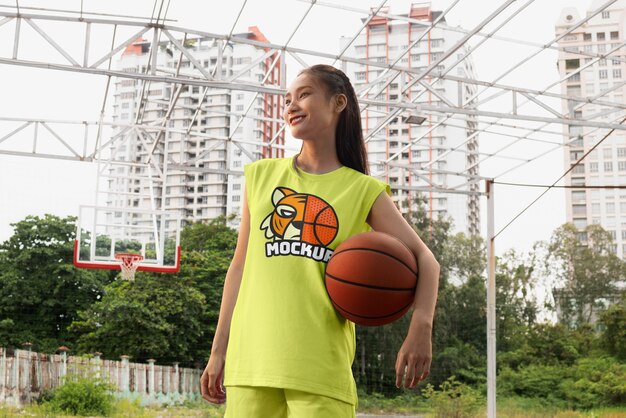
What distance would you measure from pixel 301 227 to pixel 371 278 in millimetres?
170

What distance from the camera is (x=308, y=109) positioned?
4.83 ft

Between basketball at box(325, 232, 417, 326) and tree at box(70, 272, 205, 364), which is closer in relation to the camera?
basketball at box(325, 232, 417, 326)

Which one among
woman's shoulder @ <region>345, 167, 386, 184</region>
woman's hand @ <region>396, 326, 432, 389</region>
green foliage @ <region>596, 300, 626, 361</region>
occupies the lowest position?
green foliage @ <region>596, 300, 626, 361</region>

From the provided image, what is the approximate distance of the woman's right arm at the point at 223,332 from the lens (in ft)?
4.65

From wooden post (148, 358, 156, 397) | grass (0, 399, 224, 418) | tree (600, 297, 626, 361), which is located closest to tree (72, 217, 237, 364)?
wooden post (148, 358, 156, 397)

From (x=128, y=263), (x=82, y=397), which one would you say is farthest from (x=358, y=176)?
(x=82, y=397)

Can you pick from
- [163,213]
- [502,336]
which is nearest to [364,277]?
[163,213]

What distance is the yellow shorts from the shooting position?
123 centimetres

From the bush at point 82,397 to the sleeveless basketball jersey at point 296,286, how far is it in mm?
9157

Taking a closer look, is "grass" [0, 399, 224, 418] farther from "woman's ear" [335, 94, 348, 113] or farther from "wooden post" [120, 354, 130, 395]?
"woman's ear" [335, 94, 348, 113]

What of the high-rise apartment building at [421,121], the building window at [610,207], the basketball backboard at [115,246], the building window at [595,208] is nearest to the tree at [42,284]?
the basketball backboard at [115,246]

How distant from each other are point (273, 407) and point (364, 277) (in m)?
0.29

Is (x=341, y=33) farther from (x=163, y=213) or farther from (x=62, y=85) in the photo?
(x=62, y=85)

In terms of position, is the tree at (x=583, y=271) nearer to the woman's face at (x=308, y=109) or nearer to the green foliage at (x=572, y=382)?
the green foliage at (x=572, y=382)
